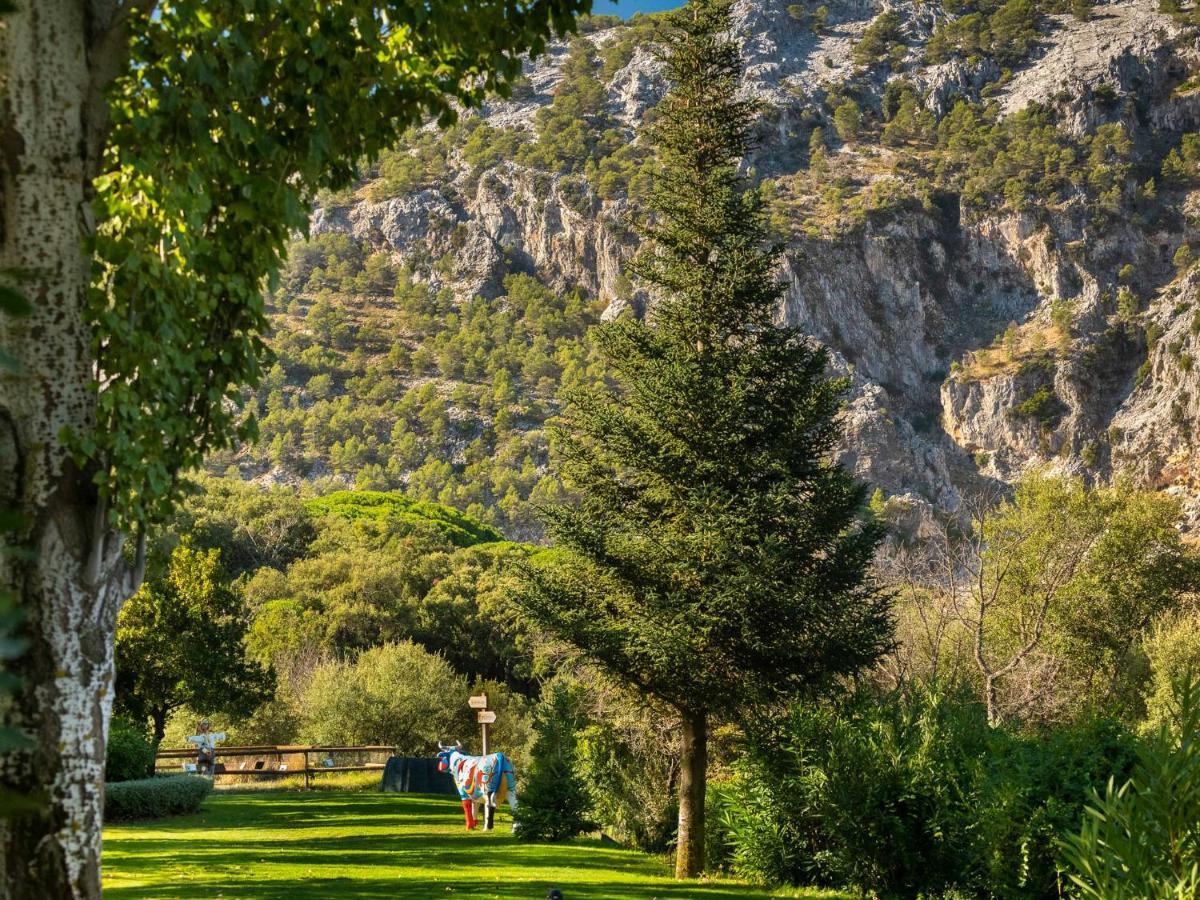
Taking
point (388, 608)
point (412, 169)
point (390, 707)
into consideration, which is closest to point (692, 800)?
point (390, 707)

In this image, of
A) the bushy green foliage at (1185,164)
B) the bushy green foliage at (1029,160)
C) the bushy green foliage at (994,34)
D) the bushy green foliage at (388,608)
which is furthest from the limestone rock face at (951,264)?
the bushy green foliage at (388,608)

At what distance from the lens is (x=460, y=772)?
755 inches

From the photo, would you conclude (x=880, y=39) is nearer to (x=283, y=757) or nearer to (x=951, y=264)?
(x=951, y=264)

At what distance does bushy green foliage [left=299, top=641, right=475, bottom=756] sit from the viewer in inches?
1446

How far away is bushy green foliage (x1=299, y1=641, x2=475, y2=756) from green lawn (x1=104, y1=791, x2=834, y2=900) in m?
14.2

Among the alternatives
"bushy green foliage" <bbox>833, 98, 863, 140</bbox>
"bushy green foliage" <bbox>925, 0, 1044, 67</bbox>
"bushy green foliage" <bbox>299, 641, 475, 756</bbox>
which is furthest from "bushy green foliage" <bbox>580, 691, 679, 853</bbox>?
"bushy green foliage" <bbox>925, 0, 1044, 67</bbox>

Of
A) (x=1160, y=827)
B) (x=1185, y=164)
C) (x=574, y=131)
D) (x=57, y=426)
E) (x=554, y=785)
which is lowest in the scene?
(x=554, y=785)

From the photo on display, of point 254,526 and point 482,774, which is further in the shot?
point 254,526

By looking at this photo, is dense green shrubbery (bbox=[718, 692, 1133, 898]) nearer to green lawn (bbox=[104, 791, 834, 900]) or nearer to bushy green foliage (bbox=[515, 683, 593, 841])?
green lawn (bbox=[104, 791, 834, 900])

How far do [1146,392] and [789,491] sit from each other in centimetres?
9786

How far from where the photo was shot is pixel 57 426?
536 centimetres

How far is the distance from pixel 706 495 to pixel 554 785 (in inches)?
243

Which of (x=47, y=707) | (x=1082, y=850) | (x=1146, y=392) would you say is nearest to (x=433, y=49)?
(x=47, y=707)

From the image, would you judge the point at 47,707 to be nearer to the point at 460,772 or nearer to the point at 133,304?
the point at 133,304
